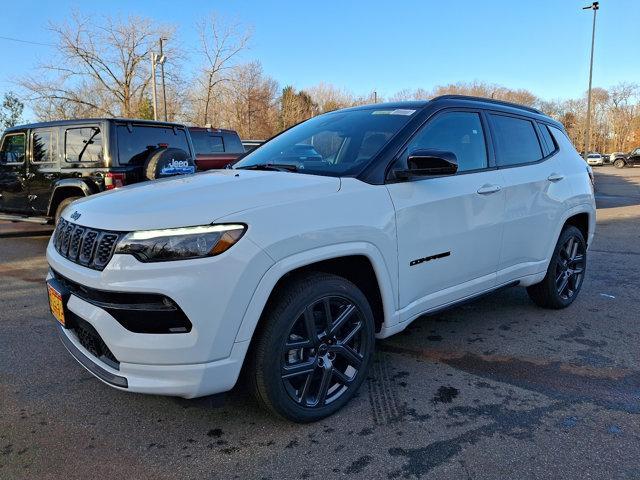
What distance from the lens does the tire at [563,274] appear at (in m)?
4.45

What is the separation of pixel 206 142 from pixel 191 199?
30.0 ft

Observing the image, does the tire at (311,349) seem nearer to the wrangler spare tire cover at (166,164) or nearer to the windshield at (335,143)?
the windshield at (335,143)

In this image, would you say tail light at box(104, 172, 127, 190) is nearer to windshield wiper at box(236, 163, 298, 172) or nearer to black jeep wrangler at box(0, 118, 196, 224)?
black jeep wrangler at box(0, 118, 196, 224)

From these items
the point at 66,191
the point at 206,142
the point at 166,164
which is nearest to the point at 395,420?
the point at 166,164

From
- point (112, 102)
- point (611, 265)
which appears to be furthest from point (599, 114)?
point (611, 265)

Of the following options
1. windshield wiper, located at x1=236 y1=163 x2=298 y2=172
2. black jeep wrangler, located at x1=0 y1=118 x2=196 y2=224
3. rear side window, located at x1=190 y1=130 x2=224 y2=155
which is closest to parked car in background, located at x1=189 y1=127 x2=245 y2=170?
rear side window, located at x1=190 y1=130 x2=224 y2=155

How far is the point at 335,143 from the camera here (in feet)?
11.0

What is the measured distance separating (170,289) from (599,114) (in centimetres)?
10828

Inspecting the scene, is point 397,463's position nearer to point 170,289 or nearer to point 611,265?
point 170,289

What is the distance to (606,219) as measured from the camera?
37.4 feet

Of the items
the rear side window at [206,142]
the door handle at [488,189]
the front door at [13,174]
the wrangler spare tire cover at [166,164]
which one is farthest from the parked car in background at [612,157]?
the door handle at [488,189]

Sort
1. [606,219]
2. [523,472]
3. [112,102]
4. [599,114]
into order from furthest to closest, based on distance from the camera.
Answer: [599,114] < [112,102] < [606,219] < [523,472]

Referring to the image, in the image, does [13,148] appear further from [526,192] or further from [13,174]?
[526,192]

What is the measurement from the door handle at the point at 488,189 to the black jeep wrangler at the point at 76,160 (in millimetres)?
4531
